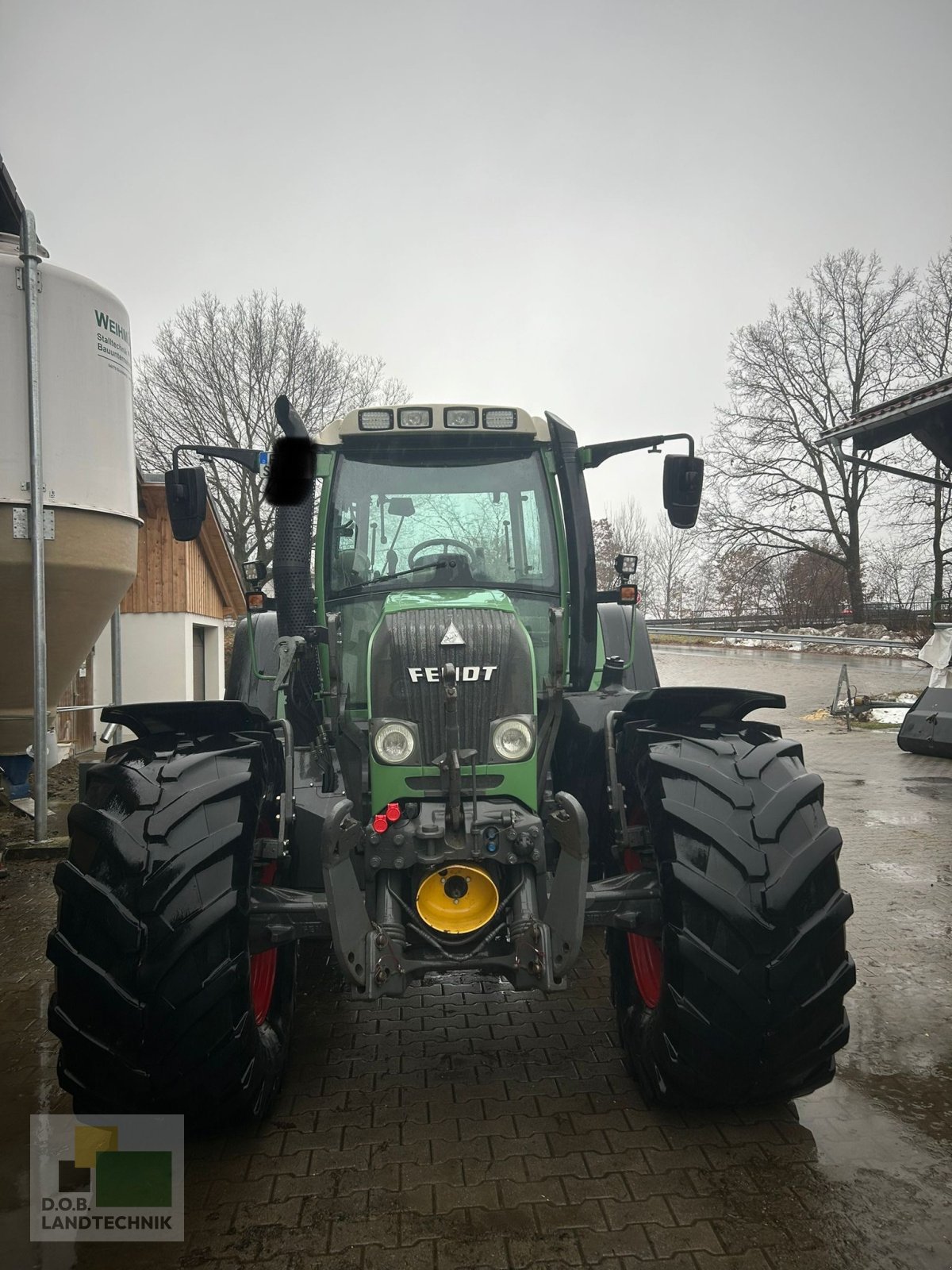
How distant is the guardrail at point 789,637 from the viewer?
24312mm

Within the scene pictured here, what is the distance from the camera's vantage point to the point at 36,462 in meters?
6.59

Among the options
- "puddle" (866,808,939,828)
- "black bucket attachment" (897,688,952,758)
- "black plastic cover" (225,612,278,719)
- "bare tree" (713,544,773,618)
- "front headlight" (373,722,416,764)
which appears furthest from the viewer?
"bare tree" (713,544,773,618)

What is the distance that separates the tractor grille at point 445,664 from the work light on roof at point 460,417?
863 millimetres

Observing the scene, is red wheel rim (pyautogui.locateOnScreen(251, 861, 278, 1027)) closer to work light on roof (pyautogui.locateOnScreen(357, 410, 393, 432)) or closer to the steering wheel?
the steering wheel

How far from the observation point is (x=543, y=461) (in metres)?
3.84

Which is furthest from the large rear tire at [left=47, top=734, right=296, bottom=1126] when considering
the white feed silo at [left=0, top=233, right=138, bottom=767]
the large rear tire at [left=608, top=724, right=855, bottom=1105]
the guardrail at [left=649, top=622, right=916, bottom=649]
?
the guardrail at [left=649, top=622, right=916, bottom=649]

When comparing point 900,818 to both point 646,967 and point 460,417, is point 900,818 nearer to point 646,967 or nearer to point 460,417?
point 646,967

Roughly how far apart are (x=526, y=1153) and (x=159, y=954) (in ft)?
3.99

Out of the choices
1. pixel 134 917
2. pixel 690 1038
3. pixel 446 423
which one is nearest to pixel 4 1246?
pixel 134 917

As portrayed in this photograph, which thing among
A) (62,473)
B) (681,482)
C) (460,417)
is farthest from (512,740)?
(62,473)

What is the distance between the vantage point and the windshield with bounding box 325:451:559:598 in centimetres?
375

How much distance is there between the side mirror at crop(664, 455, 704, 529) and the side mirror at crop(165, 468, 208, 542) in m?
2.00

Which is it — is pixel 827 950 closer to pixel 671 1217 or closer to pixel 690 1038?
pixel 690 1038

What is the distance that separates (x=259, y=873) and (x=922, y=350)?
29623mm
